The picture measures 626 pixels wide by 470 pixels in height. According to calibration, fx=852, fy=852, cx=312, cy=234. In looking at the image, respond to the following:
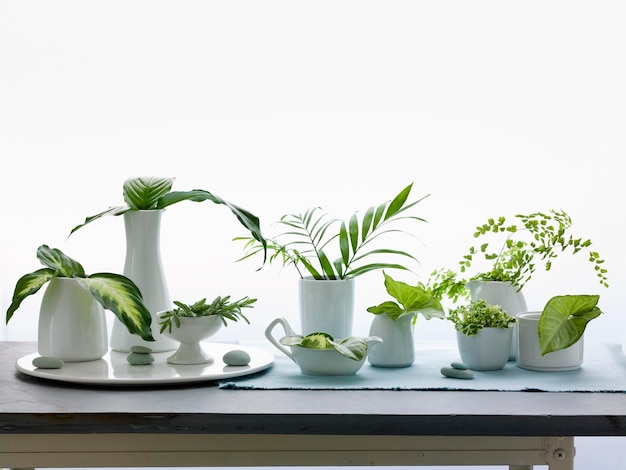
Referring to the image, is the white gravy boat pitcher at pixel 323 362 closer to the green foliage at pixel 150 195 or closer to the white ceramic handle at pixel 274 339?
the white ceramic handle at pixel 274 339

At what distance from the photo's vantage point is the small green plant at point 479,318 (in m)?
1.34

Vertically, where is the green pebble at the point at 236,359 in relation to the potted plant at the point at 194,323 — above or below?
below

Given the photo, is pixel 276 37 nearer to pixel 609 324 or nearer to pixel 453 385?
pixel 609 324

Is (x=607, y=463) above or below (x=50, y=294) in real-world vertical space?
below

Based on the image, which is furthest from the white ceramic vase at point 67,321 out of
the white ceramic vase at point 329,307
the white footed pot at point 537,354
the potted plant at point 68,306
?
the white footed pot at point 537,354

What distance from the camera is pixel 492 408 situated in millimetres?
1097

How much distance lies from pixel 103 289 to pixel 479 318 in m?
0.58

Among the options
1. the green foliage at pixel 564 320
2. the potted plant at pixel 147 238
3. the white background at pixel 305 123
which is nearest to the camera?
the green foliage at pixel 564 320

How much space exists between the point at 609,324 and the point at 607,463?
1.25ft

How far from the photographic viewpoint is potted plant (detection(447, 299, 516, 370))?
4.37 ft

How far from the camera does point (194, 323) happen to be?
1.30 meters

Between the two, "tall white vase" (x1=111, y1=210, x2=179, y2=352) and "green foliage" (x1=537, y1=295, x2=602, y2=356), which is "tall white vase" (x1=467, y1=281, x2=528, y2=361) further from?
"tall white vase" (x1=111, y1=210, x2=179, y2=352)

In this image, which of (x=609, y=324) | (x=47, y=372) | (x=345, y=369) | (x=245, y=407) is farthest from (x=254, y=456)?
(x=609, y=324)

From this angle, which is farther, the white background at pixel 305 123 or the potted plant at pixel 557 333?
the white background at pixel 305 123
